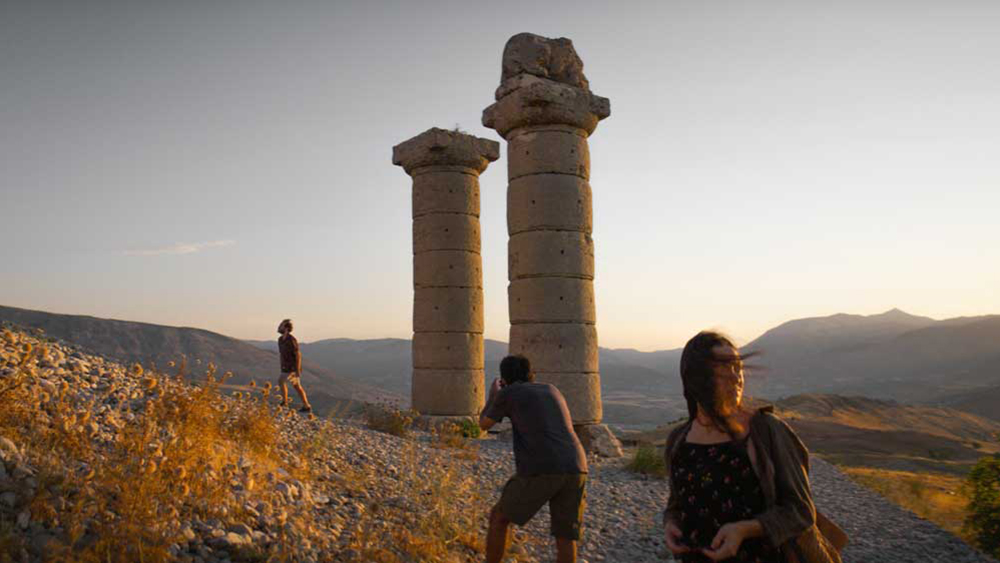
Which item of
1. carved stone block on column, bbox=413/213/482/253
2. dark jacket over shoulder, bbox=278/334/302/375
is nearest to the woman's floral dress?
dark jacket over shoulder, bbox=278/334/302/375

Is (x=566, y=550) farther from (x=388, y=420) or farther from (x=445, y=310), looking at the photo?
(x=445, y=310)

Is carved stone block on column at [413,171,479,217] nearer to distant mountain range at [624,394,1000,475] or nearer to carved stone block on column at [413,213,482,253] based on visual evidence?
carved stone block on column at [413,213,482,253]

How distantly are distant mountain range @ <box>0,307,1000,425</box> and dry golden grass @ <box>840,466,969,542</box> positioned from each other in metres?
28.4

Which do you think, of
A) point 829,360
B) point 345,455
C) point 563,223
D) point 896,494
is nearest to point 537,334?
point 563,223

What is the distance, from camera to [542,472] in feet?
15.9

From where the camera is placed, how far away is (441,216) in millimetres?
15555

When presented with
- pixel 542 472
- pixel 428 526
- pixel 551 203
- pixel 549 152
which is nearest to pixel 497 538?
pixel 542 472

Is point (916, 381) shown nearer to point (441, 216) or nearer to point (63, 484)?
point (441, 216)

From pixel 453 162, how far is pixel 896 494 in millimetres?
10641

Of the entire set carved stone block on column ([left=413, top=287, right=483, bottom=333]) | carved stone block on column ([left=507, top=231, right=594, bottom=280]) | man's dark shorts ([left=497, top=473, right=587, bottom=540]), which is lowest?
man's dark shorts ([left=497, top=473, right=587, bottom=540])

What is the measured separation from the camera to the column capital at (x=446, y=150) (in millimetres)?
15359

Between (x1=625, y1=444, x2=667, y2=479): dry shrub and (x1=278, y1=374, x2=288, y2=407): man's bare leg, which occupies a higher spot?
(x1=278, y1=374, x2=288, y2=407): man's bare leg

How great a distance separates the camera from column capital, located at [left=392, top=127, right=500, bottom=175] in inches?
605

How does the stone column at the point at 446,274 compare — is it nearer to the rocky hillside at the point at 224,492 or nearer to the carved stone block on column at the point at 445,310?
the carved stone block on column at the point at 445,310
